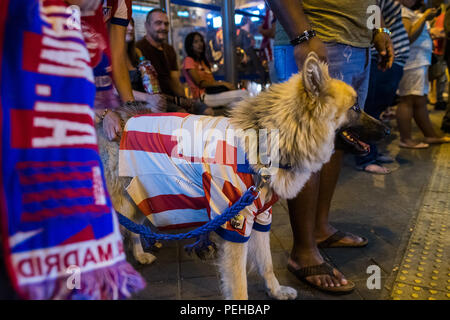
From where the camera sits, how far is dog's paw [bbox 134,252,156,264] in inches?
90.3

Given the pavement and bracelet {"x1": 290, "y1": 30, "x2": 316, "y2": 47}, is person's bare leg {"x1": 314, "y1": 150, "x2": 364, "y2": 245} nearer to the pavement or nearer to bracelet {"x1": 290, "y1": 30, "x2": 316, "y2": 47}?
the pavement

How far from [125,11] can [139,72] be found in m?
1.51

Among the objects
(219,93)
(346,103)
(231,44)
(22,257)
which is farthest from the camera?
(231,44)

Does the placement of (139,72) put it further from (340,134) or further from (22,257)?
(22,257)

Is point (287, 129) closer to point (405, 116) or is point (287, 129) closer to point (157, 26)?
point (157, 26)

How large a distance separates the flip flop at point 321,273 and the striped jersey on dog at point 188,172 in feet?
1.49

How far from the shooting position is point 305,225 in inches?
81.9

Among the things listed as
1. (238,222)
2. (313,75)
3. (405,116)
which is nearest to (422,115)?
(405,116)

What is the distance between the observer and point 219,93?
445cm

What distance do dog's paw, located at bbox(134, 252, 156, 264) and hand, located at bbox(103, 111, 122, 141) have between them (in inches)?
37.2

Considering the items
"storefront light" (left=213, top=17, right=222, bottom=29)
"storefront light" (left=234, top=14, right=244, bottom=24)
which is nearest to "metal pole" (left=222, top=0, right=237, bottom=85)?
"storefront light" (left=213, top=17, right=222, bottom=29)

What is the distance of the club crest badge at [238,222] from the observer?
1.53 meters

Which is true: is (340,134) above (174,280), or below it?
above
